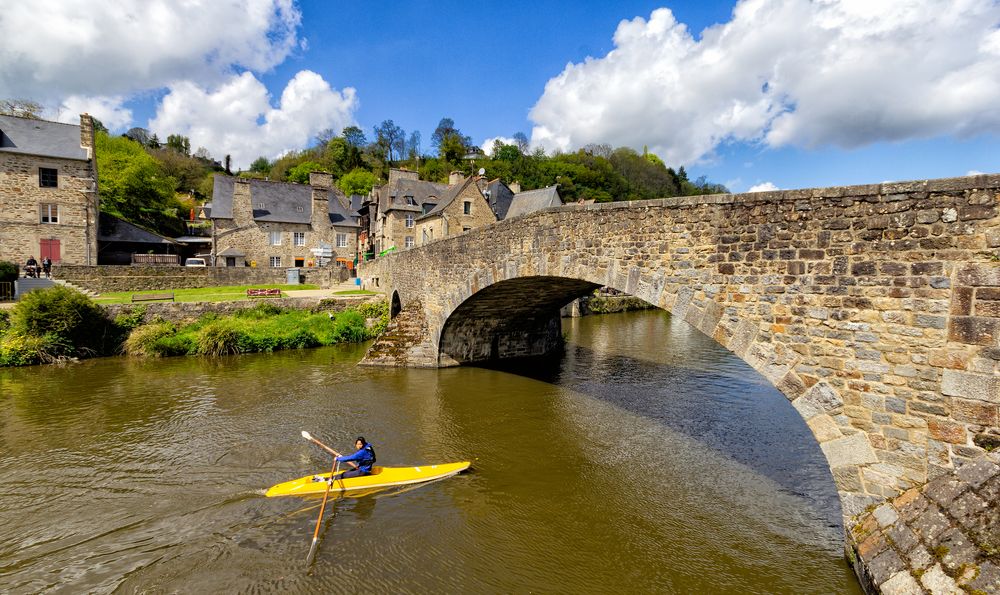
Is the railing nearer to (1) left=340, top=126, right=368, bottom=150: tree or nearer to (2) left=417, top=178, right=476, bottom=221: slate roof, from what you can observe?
(2) left=417, top=178, right=476, bottom=221: slate roof

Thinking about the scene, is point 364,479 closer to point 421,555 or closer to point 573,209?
point 421,555

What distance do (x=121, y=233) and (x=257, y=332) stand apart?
1716 cm

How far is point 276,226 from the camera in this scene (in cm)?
3325

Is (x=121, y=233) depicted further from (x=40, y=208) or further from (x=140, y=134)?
(x=140, y=134)

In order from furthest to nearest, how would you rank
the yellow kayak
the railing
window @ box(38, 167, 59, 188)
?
the railing < window @ box(38, 167, 59, 188) < the yellow kayak

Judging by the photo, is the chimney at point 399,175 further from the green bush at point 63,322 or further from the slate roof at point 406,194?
the green bush at point 63,322

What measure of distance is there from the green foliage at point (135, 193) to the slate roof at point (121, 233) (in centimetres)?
662

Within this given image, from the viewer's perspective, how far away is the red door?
2438 centimetres

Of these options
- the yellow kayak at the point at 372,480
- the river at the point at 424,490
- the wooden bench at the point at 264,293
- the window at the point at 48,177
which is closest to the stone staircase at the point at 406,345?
the river at the point at 424,490

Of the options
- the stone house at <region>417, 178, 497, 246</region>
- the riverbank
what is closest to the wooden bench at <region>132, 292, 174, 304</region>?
the riverbank

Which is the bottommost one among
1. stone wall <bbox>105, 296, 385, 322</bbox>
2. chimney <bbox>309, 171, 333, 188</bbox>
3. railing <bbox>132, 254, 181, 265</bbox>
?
stone wall <bbox>105, 296, 385, 322</bbox>

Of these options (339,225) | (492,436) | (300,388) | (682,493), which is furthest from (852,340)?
(339,225)

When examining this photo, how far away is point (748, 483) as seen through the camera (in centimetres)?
794

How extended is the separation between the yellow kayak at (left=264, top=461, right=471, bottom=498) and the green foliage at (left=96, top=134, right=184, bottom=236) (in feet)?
120
